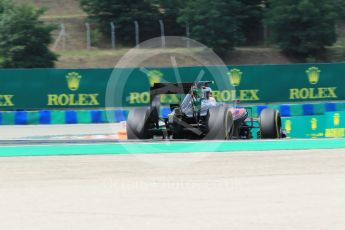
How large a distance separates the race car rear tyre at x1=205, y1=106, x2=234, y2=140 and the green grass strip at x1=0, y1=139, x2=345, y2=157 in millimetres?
310

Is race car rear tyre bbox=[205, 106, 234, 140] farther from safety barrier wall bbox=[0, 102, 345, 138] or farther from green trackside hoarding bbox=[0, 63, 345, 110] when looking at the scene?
green trackside hoarding bbox=[0, 63, 345, 110]

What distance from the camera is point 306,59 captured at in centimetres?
3553

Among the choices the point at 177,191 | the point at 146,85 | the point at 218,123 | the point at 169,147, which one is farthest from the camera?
the point at 146,85

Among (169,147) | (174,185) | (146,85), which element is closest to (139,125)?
(169,147)

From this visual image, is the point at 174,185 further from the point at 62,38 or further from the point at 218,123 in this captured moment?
the point at 62,38

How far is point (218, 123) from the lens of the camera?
12.0 m

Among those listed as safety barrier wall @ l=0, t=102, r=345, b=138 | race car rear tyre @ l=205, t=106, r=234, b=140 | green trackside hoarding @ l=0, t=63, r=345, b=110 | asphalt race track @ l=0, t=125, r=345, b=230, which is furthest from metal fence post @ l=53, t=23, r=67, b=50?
race car rear tyre @ l=205, t=106, r=234, b=140

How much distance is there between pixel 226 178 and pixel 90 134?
857 cm

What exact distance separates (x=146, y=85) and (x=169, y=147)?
402 inches

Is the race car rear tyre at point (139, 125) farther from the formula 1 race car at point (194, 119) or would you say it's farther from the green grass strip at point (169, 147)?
the green grass strip at point (169, 147)

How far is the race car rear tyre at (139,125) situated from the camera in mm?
12914

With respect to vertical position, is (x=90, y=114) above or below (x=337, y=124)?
above

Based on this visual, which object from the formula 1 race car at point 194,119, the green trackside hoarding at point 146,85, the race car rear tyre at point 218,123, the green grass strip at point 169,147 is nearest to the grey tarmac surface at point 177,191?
the green grass strip at point 169,147

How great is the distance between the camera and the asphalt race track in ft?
21.2
